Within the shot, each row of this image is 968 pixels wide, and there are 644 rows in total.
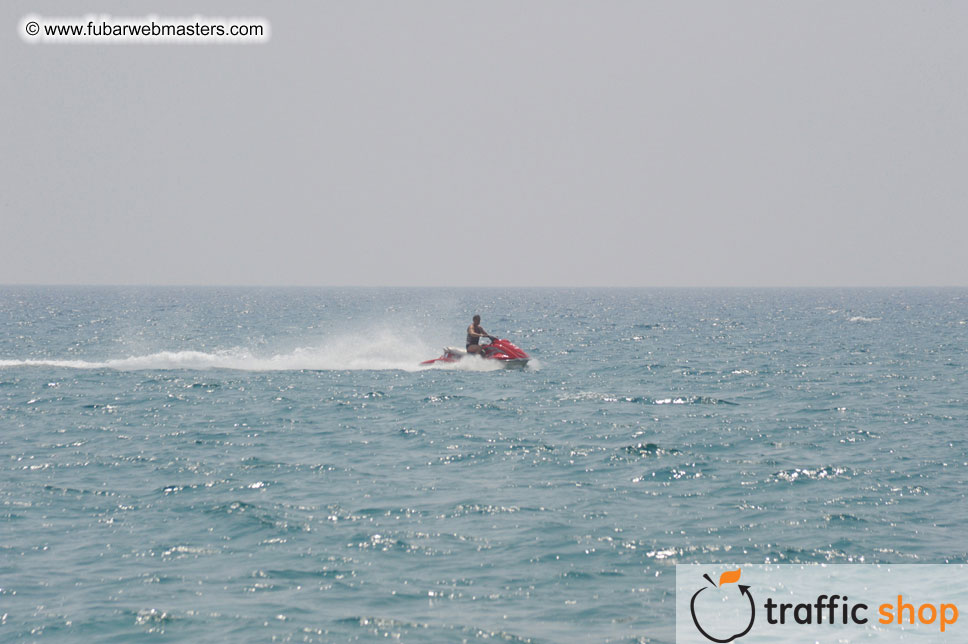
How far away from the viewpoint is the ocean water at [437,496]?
A: 11031 millimetres

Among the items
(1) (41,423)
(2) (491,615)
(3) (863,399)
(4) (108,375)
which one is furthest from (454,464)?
(4) (108,375)

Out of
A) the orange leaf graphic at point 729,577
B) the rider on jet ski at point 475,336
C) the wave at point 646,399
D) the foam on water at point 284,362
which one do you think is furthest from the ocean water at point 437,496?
the foam on water at point 284,362

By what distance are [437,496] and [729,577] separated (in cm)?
578

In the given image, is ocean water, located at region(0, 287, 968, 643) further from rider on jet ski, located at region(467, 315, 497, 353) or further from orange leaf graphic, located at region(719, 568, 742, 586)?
rider on jet ski, located at region(467, 315, 497, 353)

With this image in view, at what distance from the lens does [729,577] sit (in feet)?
39.4

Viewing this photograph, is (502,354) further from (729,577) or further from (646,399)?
(729,577)

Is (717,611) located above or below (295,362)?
below

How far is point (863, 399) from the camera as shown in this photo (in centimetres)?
2998

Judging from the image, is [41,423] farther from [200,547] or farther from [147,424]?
[200,547]

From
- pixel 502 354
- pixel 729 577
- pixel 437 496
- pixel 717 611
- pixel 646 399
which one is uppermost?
pixel 502 354

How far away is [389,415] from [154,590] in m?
14.3

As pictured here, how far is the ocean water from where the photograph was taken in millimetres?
11031

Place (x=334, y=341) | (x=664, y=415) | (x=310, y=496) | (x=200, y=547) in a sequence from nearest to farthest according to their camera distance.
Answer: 1. (x=200, y=547)
2. (x=310, y=496)
3. (x=664, y=415)
4. (x=334, y=341)

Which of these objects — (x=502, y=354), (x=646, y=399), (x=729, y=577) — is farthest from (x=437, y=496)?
(x=502, y=354)
